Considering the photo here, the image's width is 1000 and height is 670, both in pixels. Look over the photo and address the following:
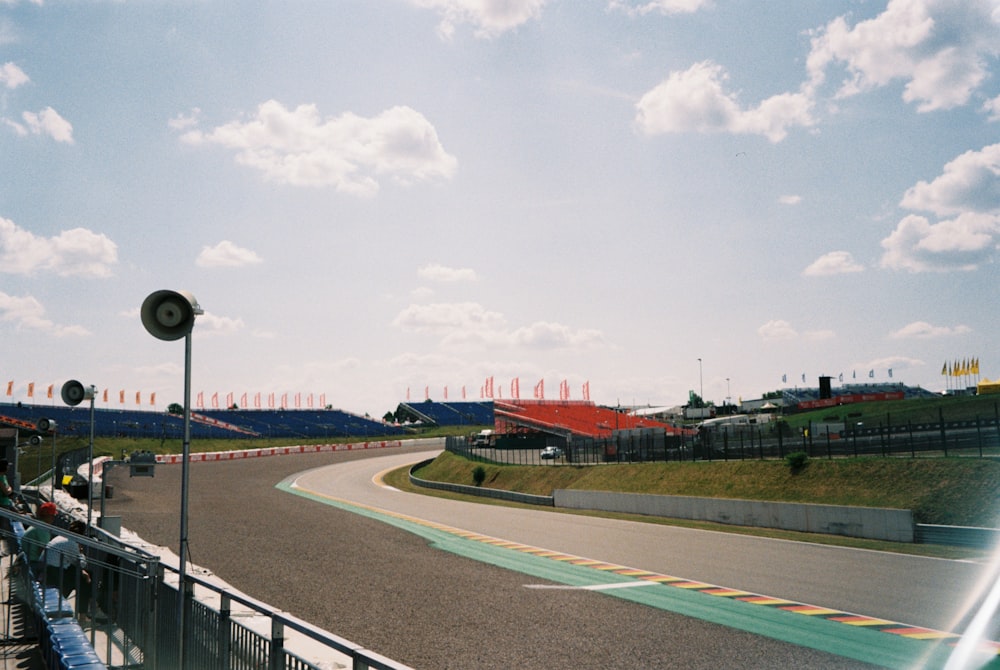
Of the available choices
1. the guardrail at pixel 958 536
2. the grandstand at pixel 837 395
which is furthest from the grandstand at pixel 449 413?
the guardrail at pixel 958 536

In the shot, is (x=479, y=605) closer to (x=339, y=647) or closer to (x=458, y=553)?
(x=458, y=553)

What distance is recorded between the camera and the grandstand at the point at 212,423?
277 ft

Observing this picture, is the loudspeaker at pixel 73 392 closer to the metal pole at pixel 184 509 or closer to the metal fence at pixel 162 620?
the metal fence at pixel 162 620

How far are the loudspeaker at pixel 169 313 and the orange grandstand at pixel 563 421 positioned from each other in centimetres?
6004

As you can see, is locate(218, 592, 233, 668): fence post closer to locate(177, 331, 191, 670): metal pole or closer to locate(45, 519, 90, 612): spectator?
locate(177, 331, 191, 670): metal pole

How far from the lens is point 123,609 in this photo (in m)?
9.34

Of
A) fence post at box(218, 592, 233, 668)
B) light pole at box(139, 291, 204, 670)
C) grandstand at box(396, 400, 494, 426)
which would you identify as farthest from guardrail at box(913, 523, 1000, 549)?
grandstand at box(396, 400, 494, 426)

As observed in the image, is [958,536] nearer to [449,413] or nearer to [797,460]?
[797,460]

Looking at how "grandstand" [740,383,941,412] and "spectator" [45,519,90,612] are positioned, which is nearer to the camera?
"spectator" [45,519,90,612]

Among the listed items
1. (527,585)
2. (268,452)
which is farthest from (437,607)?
(268,452)

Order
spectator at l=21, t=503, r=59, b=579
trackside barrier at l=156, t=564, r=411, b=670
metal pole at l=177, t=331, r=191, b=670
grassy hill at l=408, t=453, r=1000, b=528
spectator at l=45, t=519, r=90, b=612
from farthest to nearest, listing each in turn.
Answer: grassy hill at l=408, t=453, r=1000, b=528 < spectator at l=21, t=503, r=59, b=579 < spectator at l=45, t=519, r=90, b=612 < metal pole at l=177, t=331, r=191, b=670 < trackside barrier at l=156, t=564, r=411, b=670

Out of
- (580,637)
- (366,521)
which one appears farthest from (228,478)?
(580,637)

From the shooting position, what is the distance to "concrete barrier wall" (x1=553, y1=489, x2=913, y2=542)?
2359 centimetres

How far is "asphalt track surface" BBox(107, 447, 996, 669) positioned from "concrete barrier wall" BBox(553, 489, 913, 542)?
2380mm
